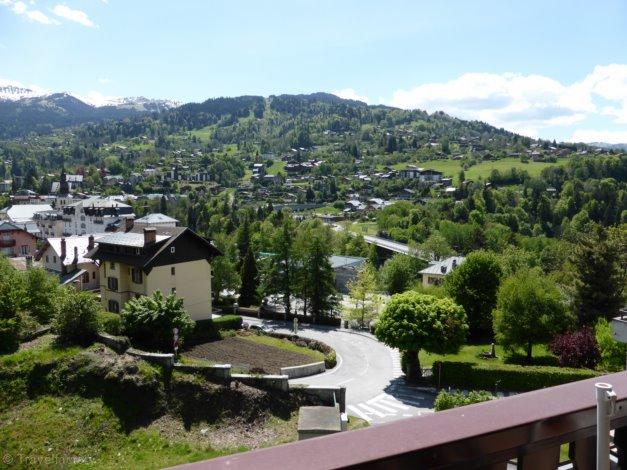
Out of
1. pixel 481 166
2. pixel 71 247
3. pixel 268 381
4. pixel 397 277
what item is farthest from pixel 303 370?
pixel 481 166

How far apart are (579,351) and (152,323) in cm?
2273

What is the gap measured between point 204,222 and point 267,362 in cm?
7615

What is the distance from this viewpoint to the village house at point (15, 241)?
64.1 m

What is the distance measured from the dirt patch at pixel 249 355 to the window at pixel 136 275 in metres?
6.05

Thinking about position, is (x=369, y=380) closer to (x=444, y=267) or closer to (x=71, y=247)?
(x=444, y=267)

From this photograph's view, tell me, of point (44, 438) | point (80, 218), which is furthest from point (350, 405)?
point (80, 218)

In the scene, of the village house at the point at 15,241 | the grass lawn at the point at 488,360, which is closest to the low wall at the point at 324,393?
the grass lawn at the point at 488,360

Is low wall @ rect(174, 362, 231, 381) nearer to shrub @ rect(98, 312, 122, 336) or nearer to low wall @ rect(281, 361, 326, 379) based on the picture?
Result: low wall @ rect(281, 361, 326, 379)

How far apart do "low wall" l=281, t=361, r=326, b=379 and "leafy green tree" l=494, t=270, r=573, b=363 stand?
10879 millimetres

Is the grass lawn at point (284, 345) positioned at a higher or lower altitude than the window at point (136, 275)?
lower

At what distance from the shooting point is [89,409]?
20.3 m

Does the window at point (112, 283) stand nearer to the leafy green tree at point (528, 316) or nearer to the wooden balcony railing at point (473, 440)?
the leafy green tree at point (528, 316)

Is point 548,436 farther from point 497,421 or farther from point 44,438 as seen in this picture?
point 44,438

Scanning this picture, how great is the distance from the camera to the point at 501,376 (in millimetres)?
27219
